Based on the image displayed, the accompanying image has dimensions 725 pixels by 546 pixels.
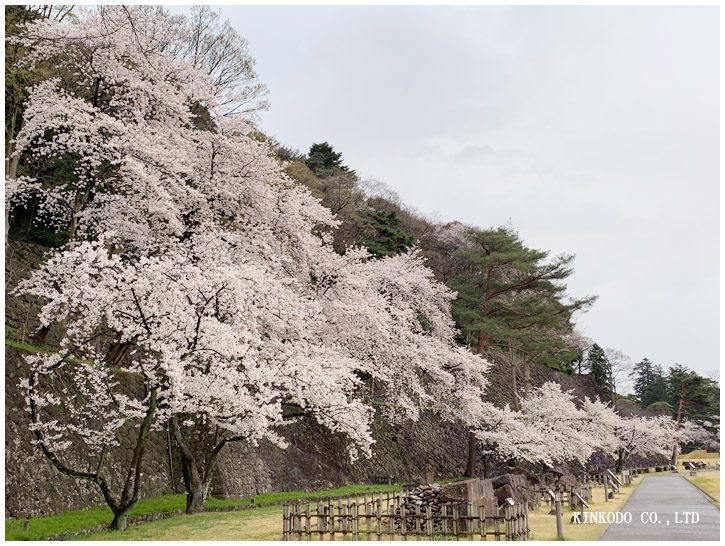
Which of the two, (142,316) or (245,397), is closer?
(142,316)

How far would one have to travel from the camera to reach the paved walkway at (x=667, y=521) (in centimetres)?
1083

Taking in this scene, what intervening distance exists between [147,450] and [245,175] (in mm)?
8809

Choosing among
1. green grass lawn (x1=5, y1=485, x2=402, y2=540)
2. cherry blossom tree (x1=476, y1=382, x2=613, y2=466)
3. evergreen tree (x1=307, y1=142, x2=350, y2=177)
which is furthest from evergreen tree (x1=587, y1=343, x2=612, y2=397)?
green grass lawn (x1=5, y1=485, x2=402, y2=540)

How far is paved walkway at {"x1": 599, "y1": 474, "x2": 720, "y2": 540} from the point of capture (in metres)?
10.8

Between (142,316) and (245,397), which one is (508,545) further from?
(142,316)

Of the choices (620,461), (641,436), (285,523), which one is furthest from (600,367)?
(285,523)

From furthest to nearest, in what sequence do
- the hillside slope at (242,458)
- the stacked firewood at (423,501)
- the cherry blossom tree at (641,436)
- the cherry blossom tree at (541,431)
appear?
the cherry blossom tree at (641,436) → the cherry blossom tree at (541,431) → the hillside slope at (242,458) → the stacked firewood at (423,501)

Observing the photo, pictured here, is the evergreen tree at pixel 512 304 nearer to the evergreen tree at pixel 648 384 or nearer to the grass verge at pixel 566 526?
the grass verge at pixel 566 526

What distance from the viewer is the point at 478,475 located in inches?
1261

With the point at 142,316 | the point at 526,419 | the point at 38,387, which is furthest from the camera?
the point at 526,419

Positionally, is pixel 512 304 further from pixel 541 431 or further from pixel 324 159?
pixel 324 159

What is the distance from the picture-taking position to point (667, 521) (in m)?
13.1

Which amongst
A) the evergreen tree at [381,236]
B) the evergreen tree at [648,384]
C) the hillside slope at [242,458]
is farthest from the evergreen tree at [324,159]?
the evergreen tree at [648,384]

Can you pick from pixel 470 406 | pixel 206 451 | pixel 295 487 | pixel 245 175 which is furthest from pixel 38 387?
pixel 470 406
